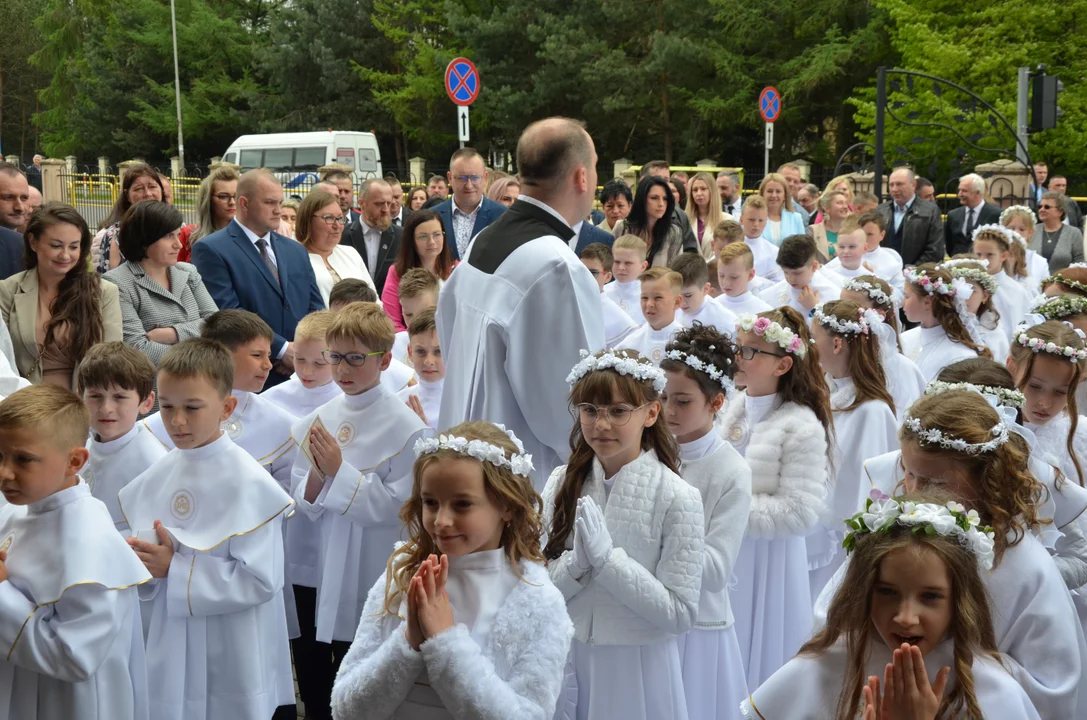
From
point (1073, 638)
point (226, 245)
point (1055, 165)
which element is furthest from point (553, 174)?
point (1055, 165)

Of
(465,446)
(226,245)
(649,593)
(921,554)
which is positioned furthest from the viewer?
(226,245)

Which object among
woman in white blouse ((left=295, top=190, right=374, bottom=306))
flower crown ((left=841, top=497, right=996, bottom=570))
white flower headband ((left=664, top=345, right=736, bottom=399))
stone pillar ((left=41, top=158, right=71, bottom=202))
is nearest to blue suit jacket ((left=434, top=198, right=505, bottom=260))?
woman in white blouse ((left=295, top=190, right=374, bottom=306))

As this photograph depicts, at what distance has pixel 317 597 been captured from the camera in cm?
536

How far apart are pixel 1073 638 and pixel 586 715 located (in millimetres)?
1657

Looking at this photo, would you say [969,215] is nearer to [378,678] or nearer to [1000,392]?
[1000,392]

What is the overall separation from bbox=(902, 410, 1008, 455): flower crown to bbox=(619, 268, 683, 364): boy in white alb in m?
3.81

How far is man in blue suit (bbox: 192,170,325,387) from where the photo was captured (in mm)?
6945

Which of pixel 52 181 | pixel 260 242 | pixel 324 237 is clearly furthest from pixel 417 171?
pixel 260 242

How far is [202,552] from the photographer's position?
4188 mm

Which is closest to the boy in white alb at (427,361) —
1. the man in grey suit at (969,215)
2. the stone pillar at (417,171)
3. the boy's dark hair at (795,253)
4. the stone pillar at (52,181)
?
the boy's dark hair at (795,253)

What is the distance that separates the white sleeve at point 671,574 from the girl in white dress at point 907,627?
2.80 ft

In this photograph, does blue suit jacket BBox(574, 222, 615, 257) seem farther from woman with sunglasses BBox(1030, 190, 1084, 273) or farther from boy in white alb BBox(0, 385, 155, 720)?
boy in white alb BBox(0, 385, 155, 720)

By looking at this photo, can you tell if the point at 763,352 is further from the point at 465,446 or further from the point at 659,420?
the point at 465,446

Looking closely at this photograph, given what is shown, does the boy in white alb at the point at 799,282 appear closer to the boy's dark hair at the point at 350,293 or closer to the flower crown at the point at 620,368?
the boy's dark hair at the point at 350,293
